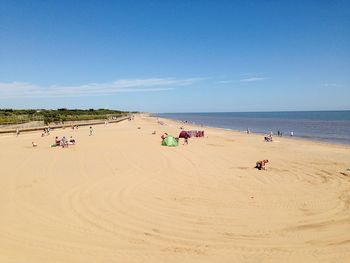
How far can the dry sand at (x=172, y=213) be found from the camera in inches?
295

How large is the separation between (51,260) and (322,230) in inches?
255

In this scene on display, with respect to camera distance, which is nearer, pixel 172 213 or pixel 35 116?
pixel 172 213

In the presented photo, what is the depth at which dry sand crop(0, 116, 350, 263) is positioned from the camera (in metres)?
7.50

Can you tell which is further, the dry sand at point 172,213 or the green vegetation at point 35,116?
the green vegetation at point 35,116

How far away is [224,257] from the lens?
7.28 m

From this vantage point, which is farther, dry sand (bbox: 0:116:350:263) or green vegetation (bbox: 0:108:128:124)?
green vegetation (bbox: 0:108:128:124)

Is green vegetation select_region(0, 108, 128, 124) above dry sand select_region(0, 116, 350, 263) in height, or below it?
above

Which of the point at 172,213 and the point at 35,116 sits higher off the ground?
the point at 35,116

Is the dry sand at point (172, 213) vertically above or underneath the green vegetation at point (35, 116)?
underneath

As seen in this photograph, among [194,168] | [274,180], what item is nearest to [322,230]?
[274,180]

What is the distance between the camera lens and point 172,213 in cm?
1009

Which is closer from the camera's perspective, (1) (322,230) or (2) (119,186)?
(1) (322,230)

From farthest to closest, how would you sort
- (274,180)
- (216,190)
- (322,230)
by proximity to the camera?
(274,180)
(216,190)
(322,230)

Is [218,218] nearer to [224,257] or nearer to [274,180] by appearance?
[224,257]
